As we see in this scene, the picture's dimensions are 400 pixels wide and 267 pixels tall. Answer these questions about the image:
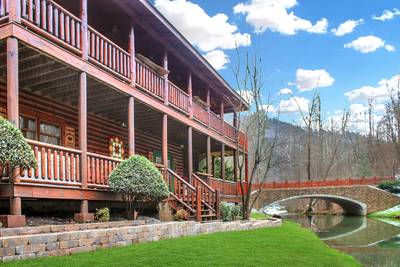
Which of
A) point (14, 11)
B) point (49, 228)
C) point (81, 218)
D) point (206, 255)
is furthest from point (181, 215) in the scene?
point (14, 11)

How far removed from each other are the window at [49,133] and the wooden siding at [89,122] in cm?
17

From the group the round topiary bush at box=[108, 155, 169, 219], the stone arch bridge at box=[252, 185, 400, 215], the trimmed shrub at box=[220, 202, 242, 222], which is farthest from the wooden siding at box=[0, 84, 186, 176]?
the stone arch bridge at box=[252, 185, 400, 215]

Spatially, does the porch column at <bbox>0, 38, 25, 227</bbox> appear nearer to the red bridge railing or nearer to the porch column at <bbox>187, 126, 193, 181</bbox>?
the porch column at <bbox>187, 126, 193, 181</bbox>

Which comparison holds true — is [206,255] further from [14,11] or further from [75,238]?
[14,11]

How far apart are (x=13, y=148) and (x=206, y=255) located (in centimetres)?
397

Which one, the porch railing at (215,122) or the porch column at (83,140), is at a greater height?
the porch railing at (215,122)

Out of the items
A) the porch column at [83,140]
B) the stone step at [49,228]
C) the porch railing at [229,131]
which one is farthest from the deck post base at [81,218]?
the porch railing at [229,131]

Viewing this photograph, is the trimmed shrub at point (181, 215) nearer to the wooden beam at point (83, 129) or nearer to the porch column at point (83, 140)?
the porch column at point (83, 140)

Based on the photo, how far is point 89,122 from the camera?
16766mm

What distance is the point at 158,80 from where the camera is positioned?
1659cm

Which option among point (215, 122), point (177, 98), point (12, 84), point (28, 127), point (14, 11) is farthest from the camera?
point (215, 122)

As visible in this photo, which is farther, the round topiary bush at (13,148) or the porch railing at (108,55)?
the porch railing at (108,55)

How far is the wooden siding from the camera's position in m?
13.4

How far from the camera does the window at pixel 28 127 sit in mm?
13216
